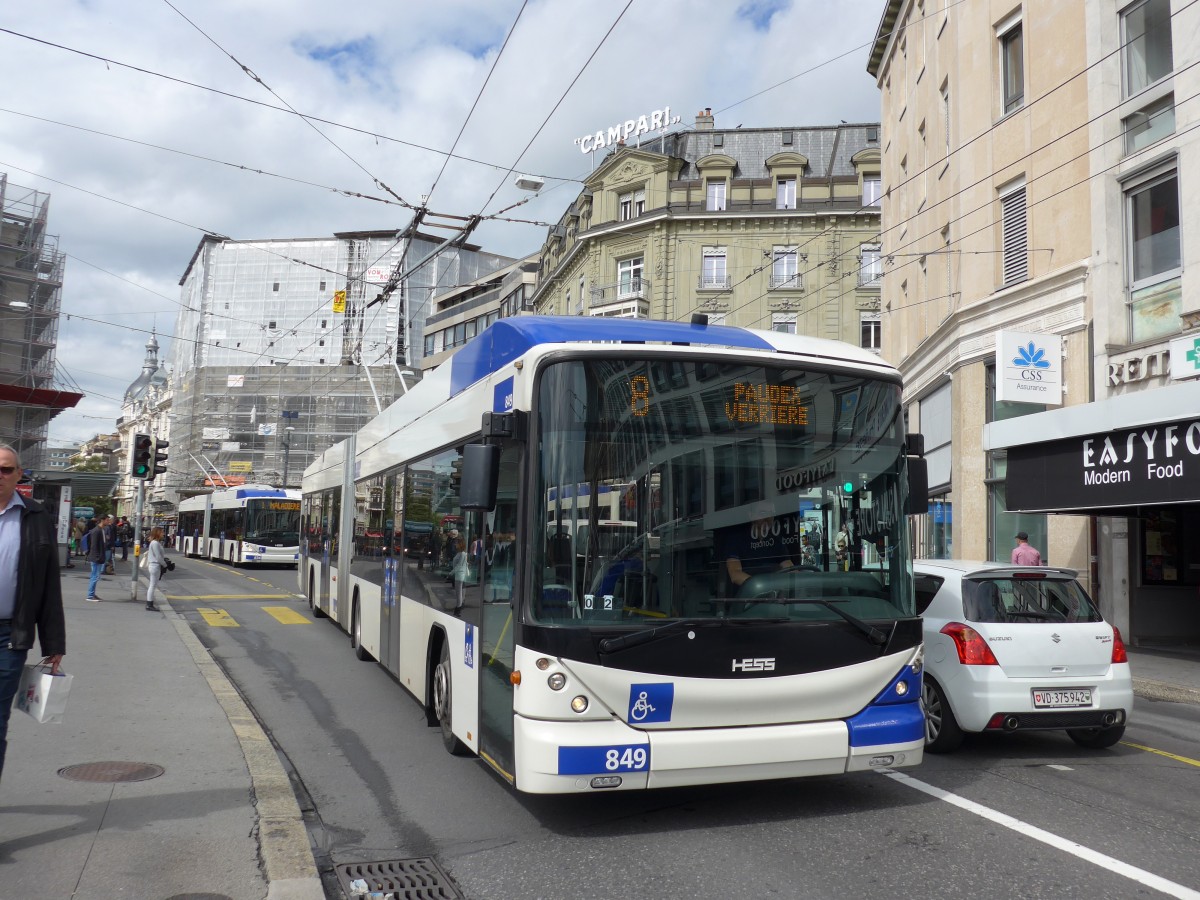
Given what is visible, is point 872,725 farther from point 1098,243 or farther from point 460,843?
point 1098,243

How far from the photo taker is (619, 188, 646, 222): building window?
44.8 m

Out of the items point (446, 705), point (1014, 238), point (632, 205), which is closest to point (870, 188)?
point (632, 205)

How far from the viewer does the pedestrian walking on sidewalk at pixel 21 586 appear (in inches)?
188

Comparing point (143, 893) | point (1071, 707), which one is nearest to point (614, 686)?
point (143, 893)

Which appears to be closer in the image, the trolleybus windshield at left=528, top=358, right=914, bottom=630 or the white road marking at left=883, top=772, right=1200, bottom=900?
the white road marking at left=883, top=772, right=1200, bottom=900

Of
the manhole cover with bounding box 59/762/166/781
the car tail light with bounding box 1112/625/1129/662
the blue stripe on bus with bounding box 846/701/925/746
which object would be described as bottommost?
the manhole cover with bounding box 59/762/166/781

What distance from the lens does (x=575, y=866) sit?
5105 mm

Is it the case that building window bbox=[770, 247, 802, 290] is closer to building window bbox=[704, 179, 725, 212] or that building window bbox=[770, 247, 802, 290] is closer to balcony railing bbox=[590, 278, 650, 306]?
building window bbox=[704, 179, 725, 212]

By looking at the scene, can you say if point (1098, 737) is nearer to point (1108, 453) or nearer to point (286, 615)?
point (1108, 453)

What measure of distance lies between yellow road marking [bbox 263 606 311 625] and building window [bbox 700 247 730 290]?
27.0m

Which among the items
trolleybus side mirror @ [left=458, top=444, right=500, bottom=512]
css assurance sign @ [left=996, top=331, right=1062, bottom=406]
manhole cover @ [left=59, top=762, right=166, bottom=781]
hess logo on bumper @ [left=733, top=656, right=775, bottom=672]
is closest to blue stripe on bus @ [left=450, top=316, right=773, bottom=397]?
trolleybus side mirror @ [left=458, top=444, right=500, bottom=512]

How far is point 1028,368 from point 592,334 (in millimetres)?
14434

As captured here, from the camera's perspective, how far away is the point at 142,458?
65.2 feet

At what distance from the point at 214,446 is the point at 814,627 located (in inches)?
2778
